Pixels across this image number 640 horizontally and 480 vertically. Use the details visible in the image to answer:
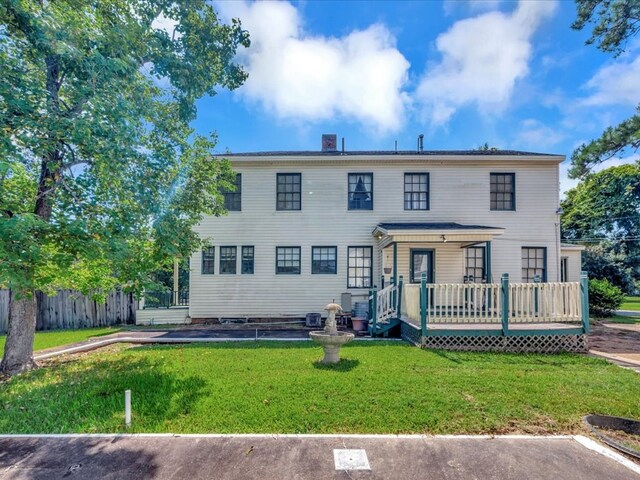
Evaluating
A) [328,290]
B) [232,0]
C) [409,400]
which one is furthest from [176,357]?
[232,0]

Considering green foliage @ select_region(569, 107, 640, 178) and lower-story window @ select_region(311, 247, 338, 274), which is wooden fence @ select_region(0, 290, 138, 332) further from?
green foliage @ select_region(569, 107, 640, 178)

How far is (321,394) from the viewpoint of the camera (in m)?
4.90

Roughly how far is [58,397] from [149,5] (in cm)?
742

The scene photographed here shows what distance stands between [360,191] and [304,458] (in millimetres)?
10632

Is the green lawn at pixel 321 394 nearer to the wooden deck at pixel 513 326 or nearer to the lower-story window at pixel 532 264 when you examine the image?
the wooden deck at pixel 513 326

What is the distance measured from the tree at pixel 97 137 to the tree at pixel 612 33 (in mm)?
10454

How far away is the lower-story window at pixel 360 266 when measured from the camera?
41.8 feet

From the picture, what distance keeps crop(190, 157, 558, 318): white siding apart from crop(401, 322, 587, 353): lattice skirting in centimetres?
468

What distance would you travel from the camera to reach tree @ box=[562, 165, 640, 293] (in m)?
26.0

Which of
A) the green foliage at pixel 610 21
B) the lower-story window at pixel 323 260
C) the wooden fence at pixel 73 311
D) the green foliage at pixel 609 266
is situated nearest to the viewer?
the green foliage at pixel 610 21

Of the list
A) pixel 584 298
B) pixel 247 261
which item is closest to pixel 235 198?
pixel 247 261

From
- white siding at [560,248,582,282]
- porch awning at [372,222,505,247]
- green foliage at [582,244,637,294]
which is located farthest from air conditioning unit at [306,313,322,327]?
green foliage at [582,244,637,294]

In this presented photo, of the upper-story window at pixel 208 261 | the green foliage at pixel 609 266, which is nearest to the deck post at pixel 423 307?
the upper-story window at pixel 208 261

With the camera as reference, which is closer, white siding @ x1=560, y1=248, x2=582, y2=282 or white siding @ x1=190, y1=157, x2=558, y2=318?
white siding @ x1=190, y1=157, x2=558, y2=318
